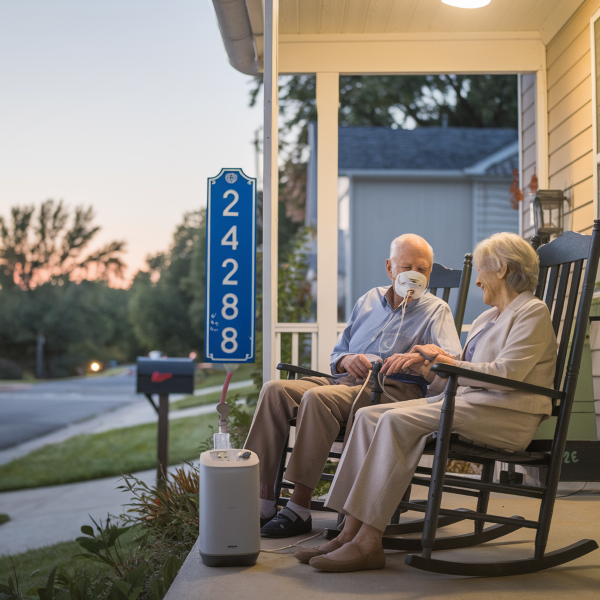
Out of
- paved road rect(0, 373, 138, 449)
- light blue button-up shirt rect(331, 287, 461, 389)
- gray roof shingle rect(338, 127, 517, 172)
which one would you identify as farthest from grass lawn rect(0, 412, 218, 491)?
light blue button-up shirt rect(331, 287, 461, 389)

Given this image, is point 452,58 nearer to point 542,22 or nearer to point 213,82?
point 542,22

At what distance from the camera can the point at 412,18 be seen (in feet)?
12.7

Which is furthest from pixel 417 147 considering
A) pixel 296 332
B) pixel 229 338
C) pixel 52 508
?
pixel 229 338

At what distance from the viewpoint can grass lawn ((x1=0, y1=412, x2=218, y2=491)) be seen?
42.7ft

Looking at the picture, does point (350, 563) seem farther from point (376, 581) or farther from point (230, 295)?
point (230, 295)

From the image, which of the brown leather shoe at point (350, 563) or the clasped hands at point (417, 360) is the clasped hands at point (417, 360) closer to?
the clasped hands at point (417, 360)

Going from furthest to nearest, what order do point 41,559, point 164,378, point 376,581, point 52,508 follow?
point 52,508 → point 41,559 → point 164,378 → point 376,581

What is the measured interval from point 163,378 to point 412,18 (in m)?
2.99

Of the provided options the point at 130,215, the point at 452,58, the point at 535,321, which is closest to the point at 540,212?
the point at 452,58

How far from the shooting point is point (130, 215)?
90.1ft

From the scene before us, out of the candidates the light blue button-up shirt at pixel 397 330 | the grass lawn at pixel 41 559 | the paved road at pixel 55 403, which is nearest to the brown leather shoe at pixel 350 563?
the light blue button-up shirt at pixel 397 330

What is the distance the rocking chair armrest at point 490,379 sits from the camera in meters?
1.82

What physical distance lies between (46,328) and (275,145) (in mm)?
27349

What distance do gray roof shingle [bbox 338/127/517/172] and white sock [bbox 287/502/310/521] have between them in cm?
1069
